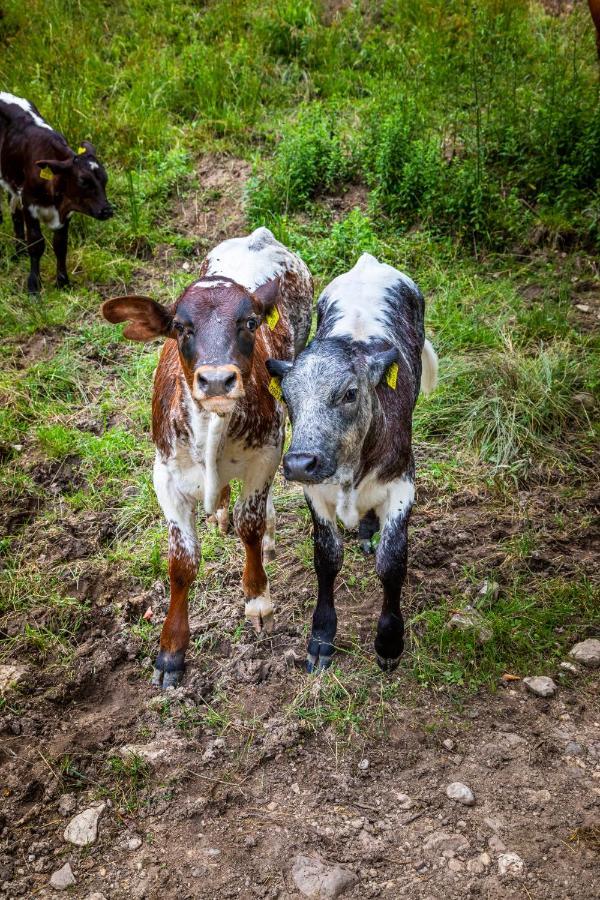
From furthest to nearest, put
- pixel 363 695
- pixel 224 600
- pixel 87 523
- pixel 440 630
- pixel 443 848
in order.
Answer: pixel 87 523 → pixel 224 600 → pixel 440 630 → pixel 363 695 → pixel 443 848

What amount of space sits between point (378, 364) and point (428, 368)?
59.9 inches

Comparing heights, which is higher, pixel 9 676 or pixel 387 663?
pixel 387 663

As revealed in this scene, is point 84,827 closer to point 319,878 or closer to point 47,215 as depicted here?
point 319,878

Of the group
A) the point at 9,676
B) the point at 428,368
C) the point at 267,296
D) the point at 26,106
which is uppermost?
the point at 267,296

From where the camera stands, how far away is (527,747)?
3932 millimetres

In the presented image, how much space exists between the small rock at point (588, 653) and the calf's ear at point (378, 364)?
162 cm

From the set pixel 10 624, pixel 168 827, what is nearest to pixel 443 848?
pixel 168 827

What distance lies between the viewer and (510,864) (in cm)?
337

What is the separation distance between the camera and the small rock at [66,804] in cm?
375

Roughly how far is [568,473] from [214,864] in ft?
10.8

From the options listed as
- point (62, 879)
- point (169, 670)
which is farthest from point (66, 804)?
point (169, 670)

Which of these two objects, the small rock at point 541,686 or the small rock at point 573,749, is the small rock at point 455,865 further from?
the small rock at point 541,686

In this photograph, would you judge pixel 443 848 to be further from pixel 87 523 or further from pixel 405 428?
pixel 87 523

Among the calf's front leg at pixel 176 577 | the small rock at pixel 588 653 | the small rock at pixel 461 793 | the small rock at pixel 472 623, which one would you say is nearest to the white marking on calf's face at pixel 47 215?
the calf's front leg at pixel 176 577
